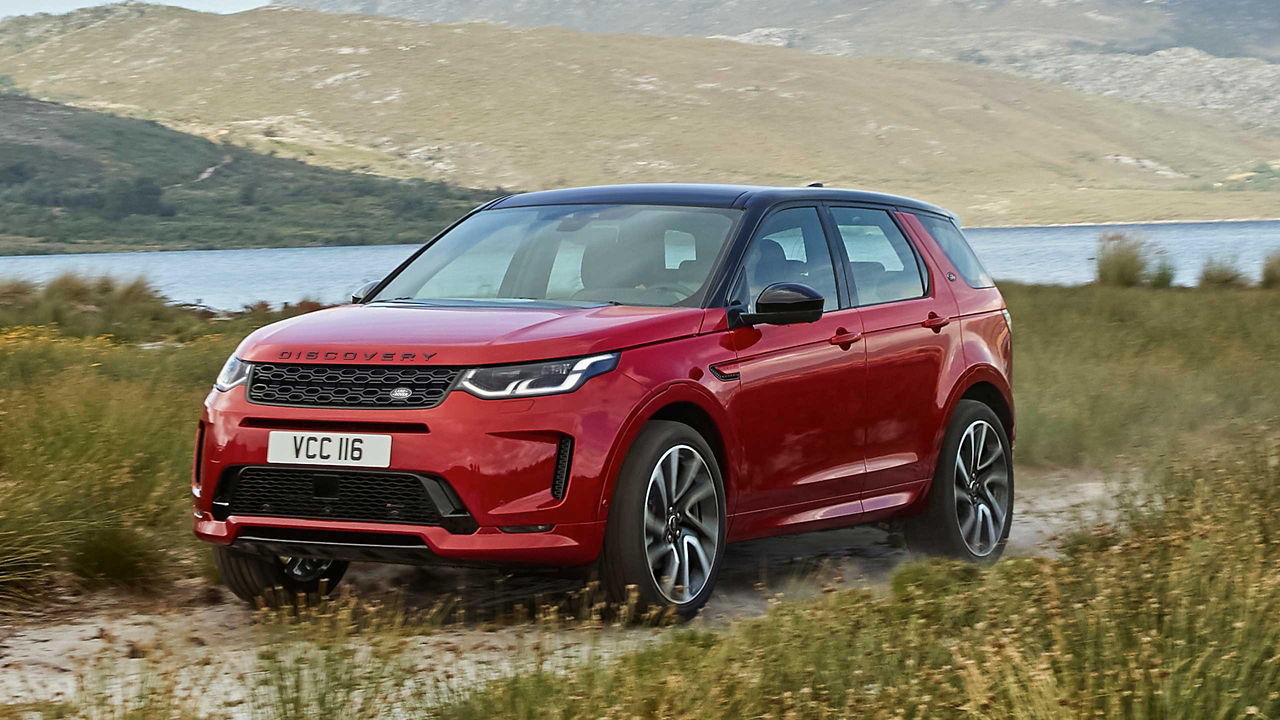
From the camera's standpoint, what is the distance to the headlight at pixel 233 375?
6070 millimetres

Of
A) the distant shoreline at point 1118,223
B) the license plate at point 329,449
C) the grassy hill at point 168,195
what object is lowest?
the distant shoreline at point 1118,223

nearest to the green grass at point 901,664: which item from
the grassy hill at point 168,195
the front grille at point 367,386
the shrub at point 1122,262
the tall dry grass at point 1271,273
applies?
the front grille at point 367,386

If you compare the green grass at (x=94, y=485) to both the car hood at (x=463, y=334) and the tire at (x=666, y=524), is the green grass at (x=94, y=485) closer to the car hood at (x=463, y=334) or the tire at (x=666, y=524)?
the car hood at (x=463, y=334)

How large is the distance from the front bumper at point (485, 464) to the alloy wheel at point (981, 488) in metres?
2.65

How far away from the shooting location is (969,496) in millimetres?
8047

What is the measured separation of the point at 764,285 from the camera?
692 centimetres

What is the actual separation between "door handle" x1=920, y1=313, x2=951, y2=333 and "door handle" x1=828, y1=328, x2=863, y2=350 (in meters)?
0.69

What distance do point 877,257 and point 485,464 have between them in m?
2.78

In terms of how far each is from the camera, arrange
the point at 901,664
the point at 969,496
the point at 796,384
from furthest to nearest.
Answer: the point at 969,496
the point at 796,384
the point at 901,664

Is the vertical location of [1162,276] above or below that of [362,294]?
below

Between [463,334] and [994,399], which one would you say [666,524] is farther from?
[994,399]

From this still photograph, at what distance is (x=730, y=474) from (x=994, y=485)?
7.62 ft

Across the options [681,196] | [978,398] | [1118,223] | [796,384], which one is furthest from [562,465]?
[1118,223]

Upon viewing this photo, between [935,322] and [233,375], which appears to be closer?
[233,375]
